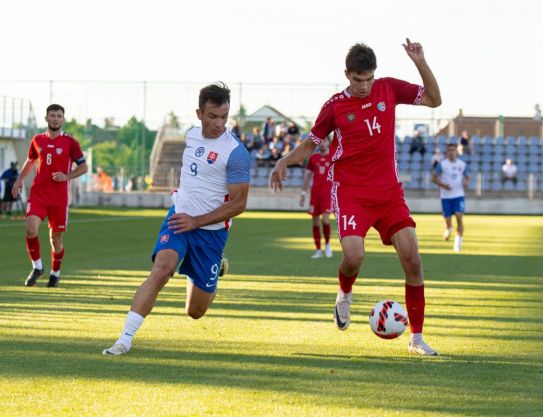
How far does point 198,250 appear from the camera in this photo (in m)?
8.88

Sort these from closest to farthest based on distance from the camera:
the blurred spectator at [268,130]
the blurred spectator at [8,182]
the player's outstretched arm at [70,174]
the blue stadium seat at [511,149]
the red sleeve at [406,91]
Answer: the red sleeve at [406,91] < the player's outstretched arm at [70,174] < the blurred spectator at [8,182] < the blurred spectator at [268,130] < the blue stadium seat at [511,149]

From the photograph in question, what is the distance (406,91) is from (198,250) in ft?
6.57

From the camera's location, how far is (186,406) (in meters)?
6.48

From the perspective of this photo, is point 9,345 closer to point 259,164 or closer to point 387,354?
point 387,354

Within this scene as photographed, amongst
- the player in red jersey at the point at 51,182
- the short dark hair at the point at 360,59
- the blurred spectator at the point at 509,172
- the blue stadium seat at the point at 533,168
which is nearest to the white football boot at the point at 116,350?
the short dark hair at the point at 360,59

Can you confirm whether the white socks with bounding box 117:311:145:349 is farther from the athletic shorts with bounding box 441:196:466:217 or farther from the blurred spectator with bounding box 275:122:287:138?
the blurred spectator with bounding box 275:122:287:138

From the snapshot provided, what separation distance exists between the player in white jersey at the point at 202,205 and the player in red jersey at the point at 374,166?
37cm

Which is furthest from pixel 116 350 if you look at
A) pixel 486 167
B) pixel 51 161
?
pixel 486 167

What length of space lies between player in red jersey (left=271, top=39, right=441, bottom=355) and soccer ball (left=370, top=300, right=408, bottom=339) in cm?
8

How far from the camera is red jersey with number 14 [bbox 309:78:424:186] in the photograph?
8.89 m

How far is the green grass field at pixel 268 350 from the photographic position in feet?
21.9

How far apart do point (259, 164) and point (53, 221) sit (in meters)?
42.1

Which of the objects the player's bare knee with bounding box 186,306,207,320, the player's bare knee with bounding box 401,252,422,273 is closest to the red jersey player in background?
the player's bare knee with bounding box 186,306,207,320

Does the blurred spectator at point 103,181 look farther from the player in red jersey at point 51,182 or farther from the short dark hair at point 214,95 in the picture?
the short dark hair at point 214,95
